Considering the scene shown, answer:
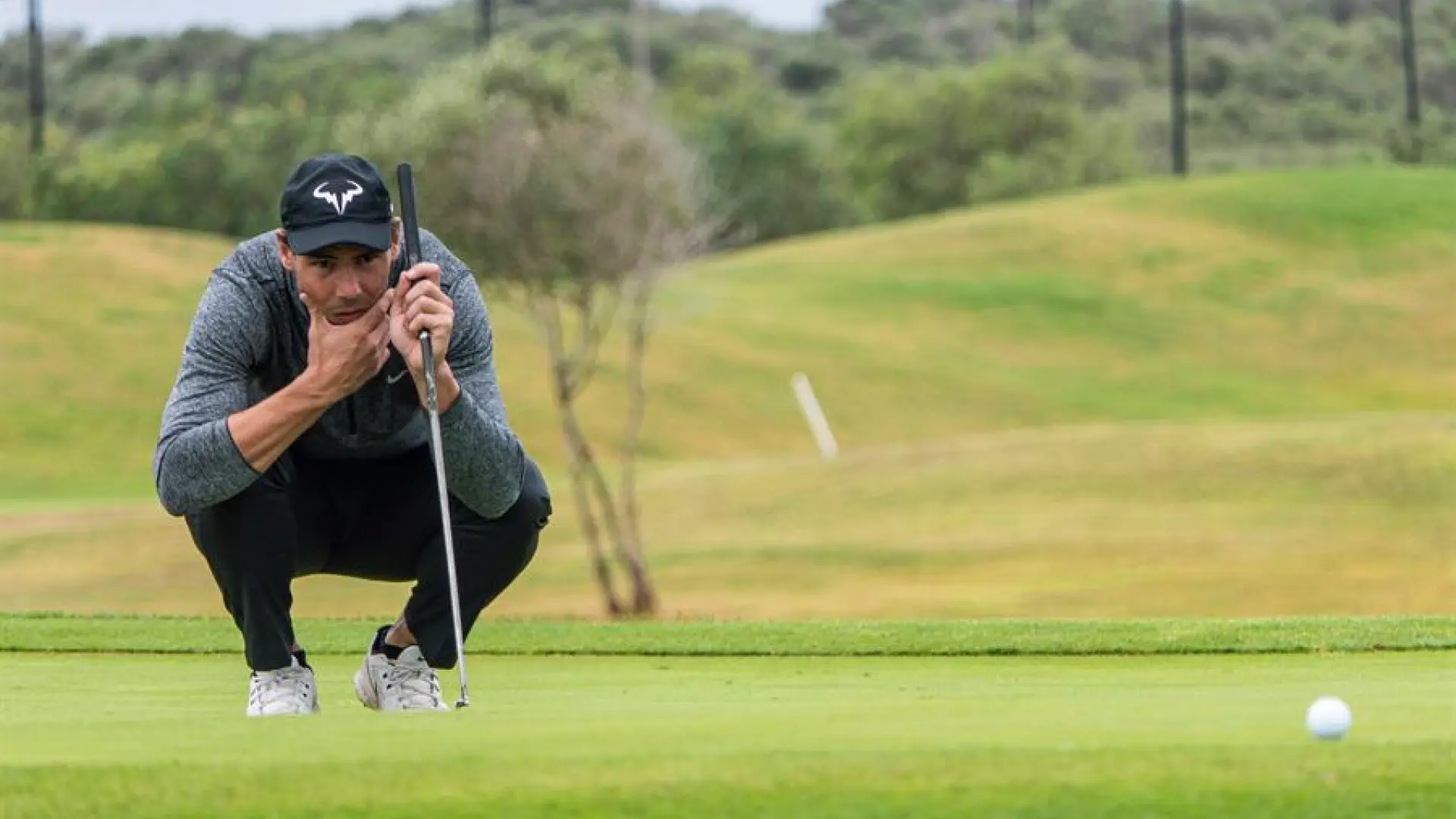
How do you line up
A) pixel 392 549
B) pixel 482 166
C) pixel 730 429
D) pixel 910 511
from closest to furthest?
pixel 392 549, pixel 910 511, pixel 482 166, pixel 730 429

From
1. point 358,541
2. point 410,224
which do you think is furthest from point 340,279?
point 358,541

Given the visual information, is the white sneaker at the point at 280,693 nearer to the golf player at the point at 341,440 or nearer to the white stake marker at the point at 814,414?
the golf player at the point at 341,440

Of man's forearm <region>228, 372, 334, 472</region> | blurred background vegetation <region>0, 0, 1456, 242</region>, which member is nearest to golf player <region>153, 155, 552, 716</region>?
man's forearm <region>228, 372, 334, 472</region>

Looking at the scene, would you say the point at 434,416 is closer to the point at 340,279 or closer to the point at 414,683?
the point at 340,279

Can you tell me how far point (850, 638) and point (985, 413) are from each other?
3603 cm

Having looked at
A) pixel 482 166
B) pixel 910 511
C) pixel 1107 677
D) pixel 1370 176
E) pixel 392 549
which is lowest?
pixel 1370 176

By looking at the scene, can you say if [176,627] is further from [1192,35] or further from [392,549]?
[1192,35]

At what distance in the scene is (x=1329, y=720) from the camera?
471 cm

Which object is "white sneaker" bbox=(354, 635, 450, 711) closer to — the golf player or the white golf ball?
the golf player

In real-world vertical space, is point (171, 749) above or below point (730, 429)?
above

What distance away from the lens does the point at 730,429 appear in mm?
45000

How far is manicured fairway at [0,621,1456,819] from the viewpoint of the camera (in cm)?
413

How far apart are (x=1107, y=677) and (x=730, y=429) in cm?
3717

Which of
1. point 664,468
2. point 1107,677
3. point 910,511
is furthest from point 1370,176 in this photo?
point 1107,677
